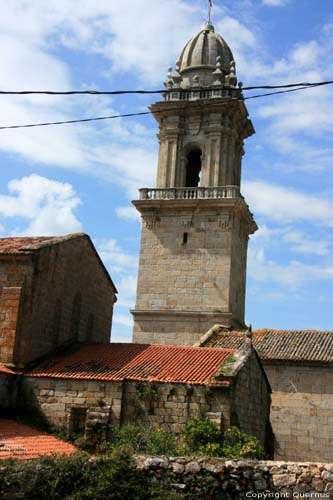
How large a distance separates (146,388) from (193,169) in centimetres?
1988

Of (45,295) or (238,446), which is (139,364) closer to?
(45,295)

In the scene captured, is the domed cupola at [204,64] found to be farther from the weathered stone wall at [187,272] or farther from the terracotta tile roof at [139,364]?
the terracotta tile roof at [139,364]

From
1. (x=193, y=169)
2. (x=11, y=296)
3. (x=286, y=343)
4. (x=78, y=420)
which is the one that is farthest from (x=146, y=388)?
(x=193, y=169)

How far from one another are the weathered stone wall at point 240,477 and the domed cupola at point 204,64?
26748 mm

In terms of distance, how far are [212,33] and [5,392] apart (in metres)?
25.8

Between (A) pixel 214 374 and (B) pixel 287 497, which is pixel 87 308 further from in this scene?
(B) pixel 287 497

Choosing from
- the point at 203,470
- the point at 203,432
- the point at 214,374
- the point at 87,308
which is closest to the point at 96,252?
the point at 87,308

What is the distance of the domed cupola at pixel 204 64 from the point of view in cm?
3456

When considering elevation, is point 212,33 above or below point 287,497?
above

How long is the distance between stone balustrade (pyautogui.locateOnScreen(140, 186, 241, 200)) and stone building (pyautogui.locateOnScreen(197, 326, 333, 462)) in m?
8.15

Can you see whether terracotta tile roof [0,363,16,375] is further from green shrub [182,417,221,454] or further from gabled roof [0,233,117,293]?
green shrub [182,417,221,454]

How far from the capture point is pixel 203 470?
10.3 m

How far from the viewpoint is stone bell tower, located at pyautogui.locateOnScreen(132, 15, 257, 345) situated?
3078 centimetres

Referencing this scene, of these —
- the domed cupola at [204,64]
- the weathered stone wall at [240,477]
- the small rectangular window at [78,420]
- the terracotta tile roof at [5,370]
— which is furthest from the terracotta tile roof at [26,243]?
the domed cupola at [204,64]
